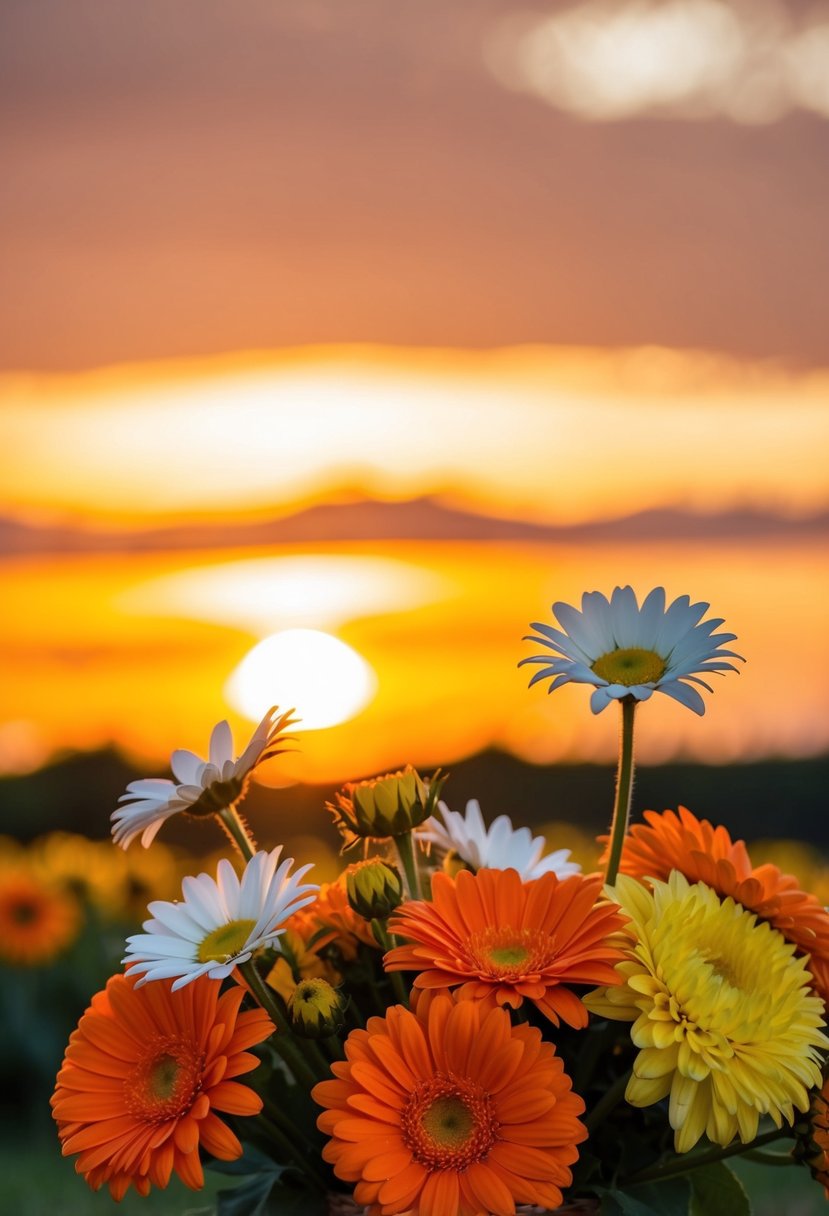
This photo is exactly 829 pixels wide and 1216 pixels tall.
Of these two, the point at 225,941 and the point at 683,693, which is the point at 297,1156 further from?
the point at 683,693

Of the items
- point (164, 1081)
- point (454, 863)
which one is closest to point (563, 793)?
point (454, 863)

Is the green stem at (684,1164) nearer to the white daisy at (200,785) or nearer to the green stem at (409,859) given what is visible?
the green stem at (409,859)

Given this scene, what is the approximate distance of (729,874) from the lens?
2.70 feet

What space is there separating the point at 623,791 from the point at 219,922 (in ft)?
0.82

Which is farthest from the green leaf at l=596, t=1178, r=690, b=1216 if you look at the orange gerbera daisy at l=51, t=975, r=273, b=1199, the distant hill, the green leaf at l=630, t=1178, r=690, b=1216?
the distant hill

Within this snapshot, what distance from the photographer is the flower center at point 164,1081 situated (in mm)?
741

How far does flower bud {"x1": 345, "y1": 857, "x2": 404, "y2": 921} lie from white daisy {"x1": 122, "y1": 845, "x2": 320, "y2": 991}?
0.09ft

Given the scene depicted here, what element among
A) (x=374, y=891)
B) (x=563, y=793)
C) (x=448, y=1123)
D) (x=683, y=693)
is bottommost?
(x=563, y=793)

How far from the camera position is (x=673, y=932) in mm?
763

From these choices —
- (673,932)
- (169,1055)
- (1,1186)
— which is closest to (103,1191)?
(1,1186)

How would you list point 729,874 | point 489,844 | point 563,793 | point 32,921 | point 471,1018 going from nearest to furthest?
point 471,1018 → point 729,874 → point 489,844 → point 32,921 → point 563,793

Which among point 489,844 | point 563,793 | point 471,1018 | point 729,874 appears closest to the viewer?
point 471,1018

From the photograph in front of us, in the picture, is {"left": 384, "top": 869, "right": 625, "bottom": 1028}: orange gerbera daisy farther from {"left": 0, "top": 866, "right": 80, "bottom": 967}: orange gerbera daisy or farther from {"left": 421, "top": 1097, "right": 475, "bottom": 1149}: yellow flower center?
{"left": 0, "top": 866, "right": 80, "bottom": 967}: orange gerbera daisy

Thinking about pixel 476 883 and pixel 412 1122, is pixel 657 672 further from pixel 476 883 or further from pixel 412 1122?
pixel 412 1122
